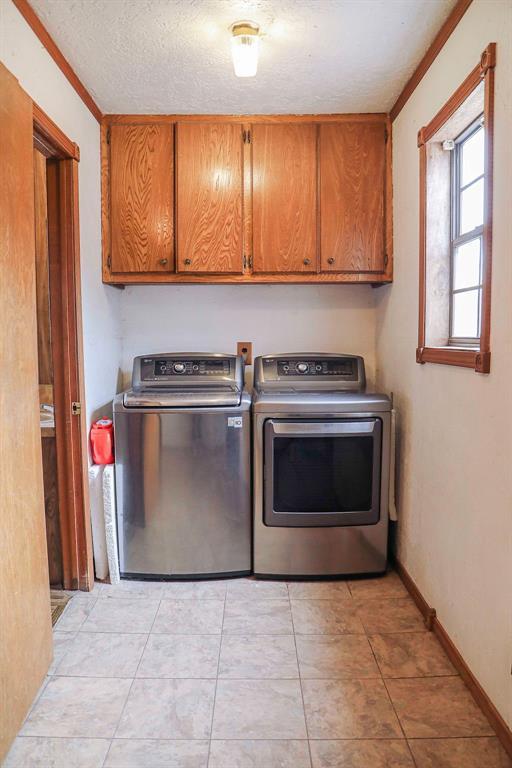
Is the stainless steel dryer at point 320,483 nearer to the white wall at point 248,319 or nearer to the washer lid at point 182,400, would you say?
the washer lid at point 182,400

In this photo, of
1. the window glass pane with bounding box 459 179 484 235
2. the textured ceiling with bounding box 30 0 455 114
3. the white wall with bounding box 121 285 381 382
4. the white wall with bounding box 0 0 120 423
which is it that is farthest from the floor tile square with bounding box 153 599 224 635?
the textured ceiling with bounding box 30 0 455 114

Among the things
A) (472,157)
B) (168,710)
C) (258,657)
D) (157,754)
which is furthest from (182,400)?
(472,157)

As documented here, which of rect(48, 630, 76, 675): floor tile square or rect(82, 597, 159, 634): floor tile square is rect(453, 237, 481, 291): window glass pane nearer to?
rect(82, 597, 159, 634): floor tile square

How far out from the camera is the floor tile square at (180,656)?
1.78 m

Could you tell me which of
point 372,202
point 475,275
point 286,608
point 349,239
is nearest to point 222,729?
point 286,608

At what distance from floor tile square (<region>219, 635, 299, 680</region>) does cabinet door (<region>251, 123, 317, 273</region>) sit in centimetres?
172

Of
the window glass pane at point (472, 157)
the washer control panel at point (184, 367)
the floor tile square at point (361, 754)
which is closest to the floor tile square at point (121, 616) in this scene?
the floor tile square at point (361, 754)

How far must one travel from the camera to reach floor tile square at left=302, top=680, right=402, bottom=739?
1.51 m

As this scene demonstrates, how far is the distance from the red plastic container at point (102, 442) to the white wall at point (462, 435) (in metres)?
1.41

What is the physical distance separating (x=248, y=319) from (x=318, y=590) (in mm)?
1519

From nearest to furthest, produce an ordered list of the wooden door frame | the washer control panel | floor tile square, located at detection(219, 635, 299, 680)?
floor tile square, located at detection(219, 635, 299, 680)
the wooden door frame
the washer control panel

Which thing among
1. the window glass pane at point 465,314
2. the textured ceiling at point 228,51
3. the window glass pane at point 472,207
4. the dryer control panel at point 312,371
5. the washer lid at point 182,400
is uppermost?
the textured ceiling at point 228,51

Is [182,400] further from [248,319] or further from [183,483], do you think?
[248,319]

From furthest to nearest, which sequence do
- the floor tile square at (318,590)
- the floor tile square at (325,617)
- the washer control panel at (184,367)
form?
the washer control panel at (184,367)
the floor tile square at (318,590)
the floor tile square at (325,617)
